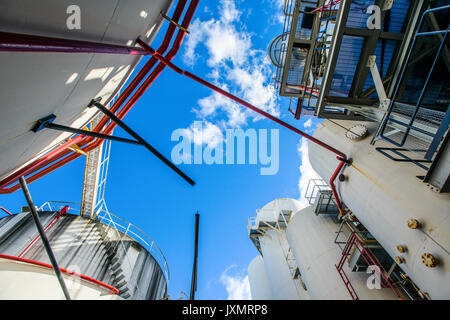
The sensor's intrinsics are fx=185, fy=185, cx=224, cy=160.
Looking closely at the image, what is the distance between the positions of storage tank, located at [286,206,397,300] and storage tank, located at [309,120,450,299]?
2.63 m

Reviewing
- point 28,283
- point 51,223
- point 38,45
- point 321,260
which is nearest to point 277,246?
point 321,260

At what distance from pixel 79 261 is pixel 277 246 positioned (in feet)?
40.7

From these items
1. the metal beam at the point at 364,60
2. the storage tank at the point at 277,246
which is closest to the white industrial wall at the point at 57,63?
the metal beam at the point at 364,60

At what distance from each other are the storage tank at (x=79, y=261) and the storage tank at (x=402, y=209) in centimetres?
843

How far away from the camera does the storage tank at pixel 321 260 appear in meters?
6.43

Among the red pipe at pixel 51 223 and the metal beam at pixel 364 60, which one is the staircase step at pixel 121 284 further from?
the metal beam at pixel 364 60

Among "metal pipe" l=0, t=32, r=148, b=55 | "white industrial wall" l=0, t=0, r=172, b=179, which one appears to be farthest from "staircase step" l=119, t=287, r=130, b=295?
"metal pipe" l=0, t=32, r=148, b=55

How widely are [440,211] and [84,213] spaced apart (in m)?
13.4

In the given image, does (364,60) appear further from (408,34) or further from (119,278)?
(119,278)

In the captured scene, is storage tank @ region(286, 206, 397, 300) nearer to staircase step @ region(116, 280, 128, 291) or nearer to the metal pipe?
staircase step @ region(116, 280, 128, 291)

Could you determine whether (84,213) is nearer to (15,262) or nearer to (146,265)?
(146,265)
